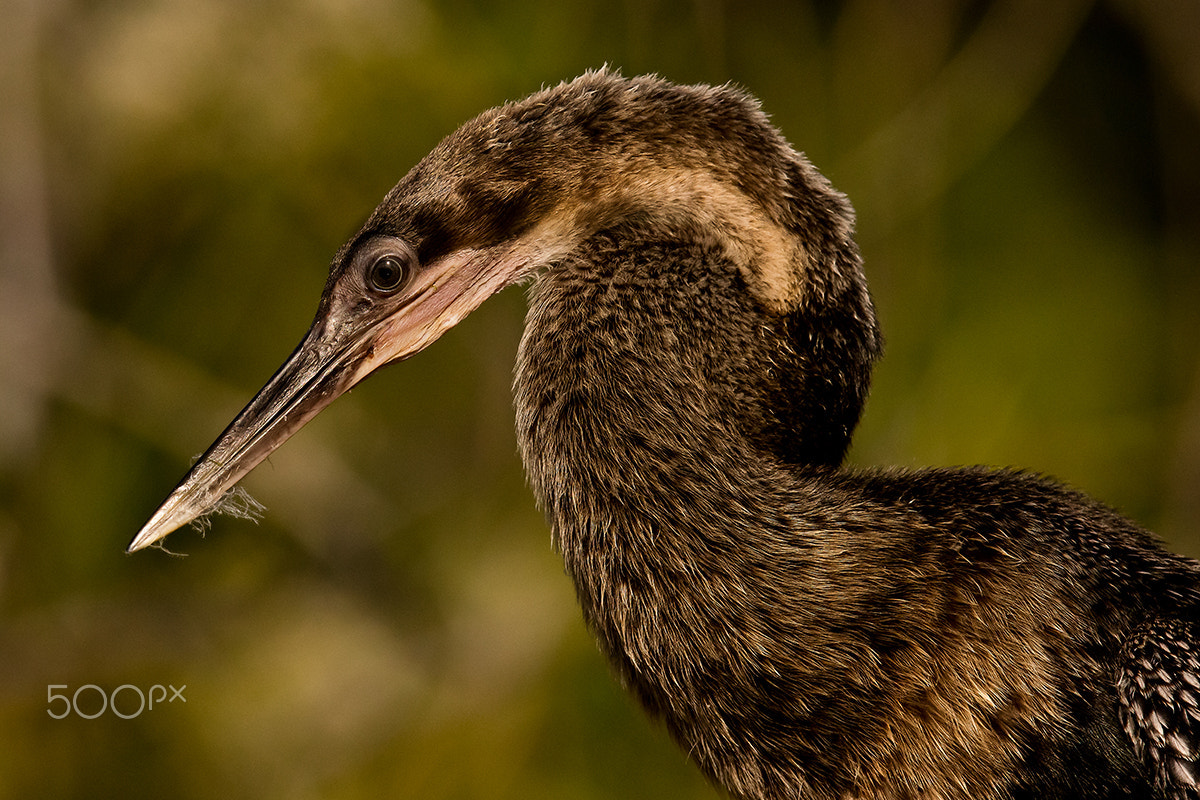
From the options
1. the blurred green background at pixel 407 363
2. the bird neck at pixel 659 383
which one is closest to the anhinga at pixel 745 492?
the bird neck at pixel 659 383

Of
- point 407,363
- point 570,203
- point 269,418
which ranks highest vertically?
point 570,203

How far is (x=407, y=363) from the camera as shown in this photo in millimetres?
2779

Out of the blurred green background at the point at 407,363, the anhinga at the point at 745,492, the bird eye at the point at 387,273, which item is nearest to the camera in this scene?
the anhinga at the point at 745,492

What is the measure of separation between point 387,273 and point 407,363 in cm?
163

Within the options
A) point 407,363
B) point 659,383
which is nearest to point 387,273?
point 659,383

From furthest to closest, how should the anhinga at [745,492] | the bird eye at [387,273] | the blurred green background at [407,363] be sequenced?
the blurred green background at [407,363] → the bird eye at [387,273] → the anhinga at [745,492]

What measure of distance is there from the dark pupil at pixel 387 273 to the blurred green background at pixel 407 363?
153 cm

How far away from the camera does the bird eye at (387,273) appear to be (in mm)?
1160

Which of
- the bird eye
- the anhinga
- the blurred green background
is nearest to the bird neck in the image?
the anhinga

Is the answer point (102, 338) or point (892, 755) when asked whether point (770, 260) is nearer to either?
point (892, 755)

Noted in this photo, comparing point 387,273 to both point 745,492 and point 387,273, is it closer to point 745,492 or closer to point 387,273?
point 387,273

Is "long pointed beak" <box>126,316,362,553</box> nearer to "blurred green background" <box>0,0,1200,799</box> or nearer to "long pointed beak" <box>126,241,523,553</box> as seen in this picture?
"long pointed beak" <box>126,241,523,553</box>

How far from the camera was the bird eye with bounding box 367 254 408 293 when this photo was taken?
1.16 meters

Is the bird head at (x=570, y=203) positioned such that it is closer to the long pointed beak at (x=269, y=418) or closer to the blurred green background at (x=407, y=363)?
the long pointed beak at (x=269, y=418)
